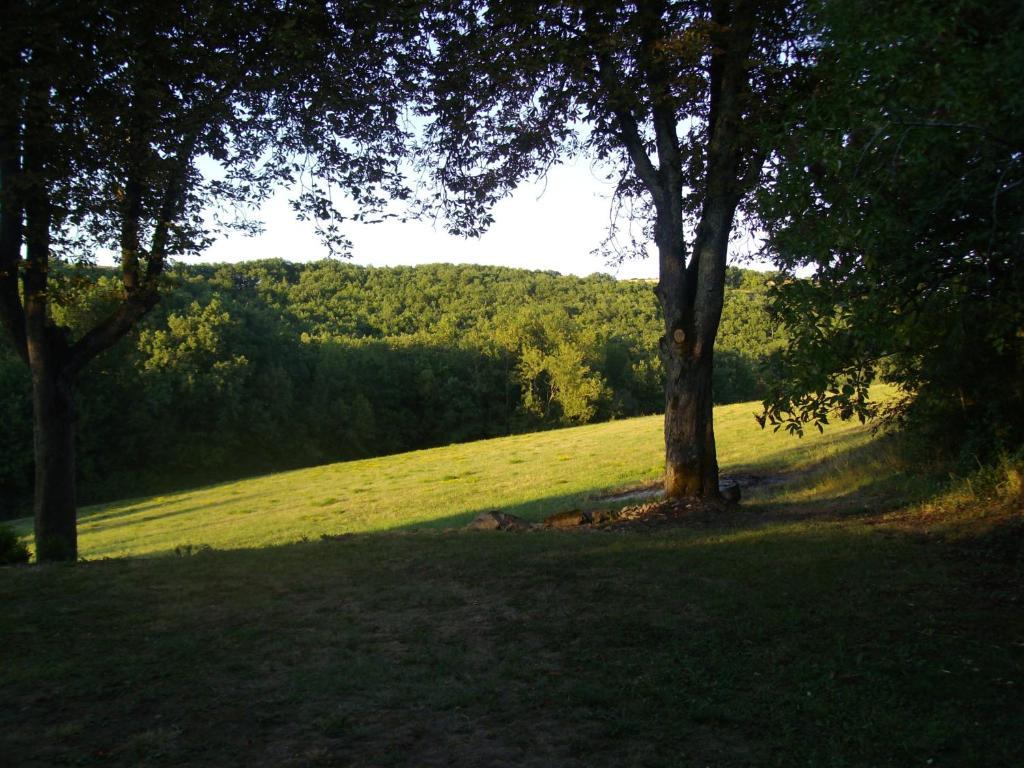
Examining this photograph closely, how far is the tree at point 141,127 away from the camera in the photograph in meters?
10.1

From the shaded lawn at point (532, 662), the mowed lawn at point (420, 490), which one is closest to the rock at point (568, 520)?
the shaded lawn at point (532, 662)

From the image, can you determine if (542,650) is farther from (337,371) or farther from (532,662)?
(337,371)

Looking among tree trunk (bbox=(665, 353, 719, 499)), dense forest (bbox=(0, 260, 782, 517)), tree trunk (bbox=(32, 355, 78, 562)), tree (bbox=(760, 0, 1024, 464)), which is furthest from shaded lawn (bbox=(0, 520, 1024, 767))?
dense forest (bbox=(0, 260, 782, 517))

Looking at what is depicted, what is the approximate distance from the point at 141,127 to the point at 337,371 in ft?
210

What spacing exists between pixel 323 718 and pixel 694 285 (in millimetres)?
8949

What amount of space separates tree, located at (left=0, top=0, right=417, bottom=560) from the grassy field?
447 centimetres

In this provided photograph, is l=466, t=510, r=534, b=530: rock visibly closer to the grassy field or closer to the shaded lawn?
the grassy field

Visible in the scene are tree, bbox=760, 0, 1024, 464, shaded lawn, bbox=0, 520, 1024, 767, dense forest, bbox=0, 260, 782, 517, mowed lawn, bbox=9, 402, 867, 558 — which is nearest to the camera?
shaded lawn, bbox=0, 520, 1024, 767

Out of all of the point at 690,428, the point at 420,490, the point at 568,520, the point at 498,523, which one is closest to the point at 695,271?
the point at 690,428

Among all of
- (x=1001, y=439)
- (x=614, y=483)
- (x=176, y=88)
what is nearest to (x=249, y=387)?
(x=614, y=483)

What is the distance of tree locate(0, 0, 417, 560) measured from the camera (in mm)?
10133

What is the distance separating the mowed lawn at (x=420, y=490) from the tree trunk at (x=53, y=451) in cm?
492

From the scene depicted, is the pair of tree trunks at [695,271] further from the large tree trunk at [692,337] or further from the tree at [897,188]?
the tree at [897,188]

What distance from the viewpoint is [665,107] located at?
1166 centimetres
